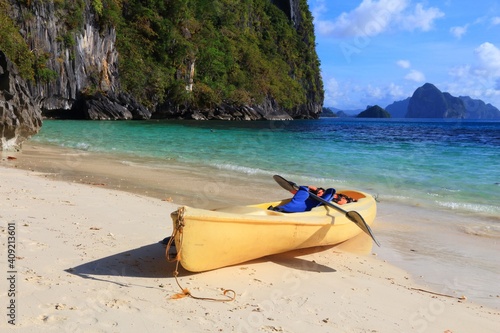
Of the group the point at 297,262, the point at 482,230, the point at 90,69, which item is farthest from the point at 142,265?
the point at 90,69

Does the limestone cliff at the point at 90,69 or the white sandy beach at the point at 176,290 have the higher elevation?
the limestone cliff at the point at 90,69

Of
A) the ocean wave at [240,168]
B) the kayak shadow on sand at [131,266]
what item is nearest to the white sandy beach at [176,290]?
the kayak shadow on sand at [131,266]

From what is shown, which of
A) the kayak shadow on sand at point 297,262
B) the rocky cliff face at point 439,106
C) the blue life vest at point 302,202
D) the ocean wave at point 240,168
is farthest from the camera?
the rocky cliff face at point 439,106

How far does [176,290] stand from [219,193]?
4.71 meters

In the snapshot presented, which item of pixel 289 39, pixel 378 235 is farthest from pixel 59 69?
pixel 289 39

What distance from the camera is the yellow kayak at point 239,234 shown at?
342 cm

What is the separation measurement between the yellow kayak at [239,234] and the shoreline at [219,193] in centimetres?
82

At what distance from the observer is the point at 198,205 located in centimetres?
679

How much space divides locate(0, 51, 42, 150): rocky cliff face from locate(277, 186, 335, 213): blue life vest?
860cm

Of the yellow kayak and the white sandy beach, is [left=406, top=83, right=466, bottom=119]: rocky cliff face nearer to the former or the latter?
the yellow kayak

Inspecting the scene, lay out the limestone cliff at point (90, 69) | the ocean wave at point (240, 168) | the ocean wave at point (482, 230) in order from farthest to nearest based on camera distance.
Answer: the limestone cliff at point (90, 69) < the ocean wave at point (240, 168) < the ocean wave at point (482, 230)

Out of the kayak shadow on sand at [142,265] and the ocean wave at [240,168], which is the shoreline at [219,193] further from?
the kayak shadow on sand at [142,265]

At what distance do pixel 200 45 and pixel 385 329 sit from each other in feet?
157

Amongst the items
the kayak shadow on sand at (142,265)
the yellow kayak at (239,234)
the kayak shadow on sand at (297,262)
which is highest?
the yellow kayak at (239,234)
